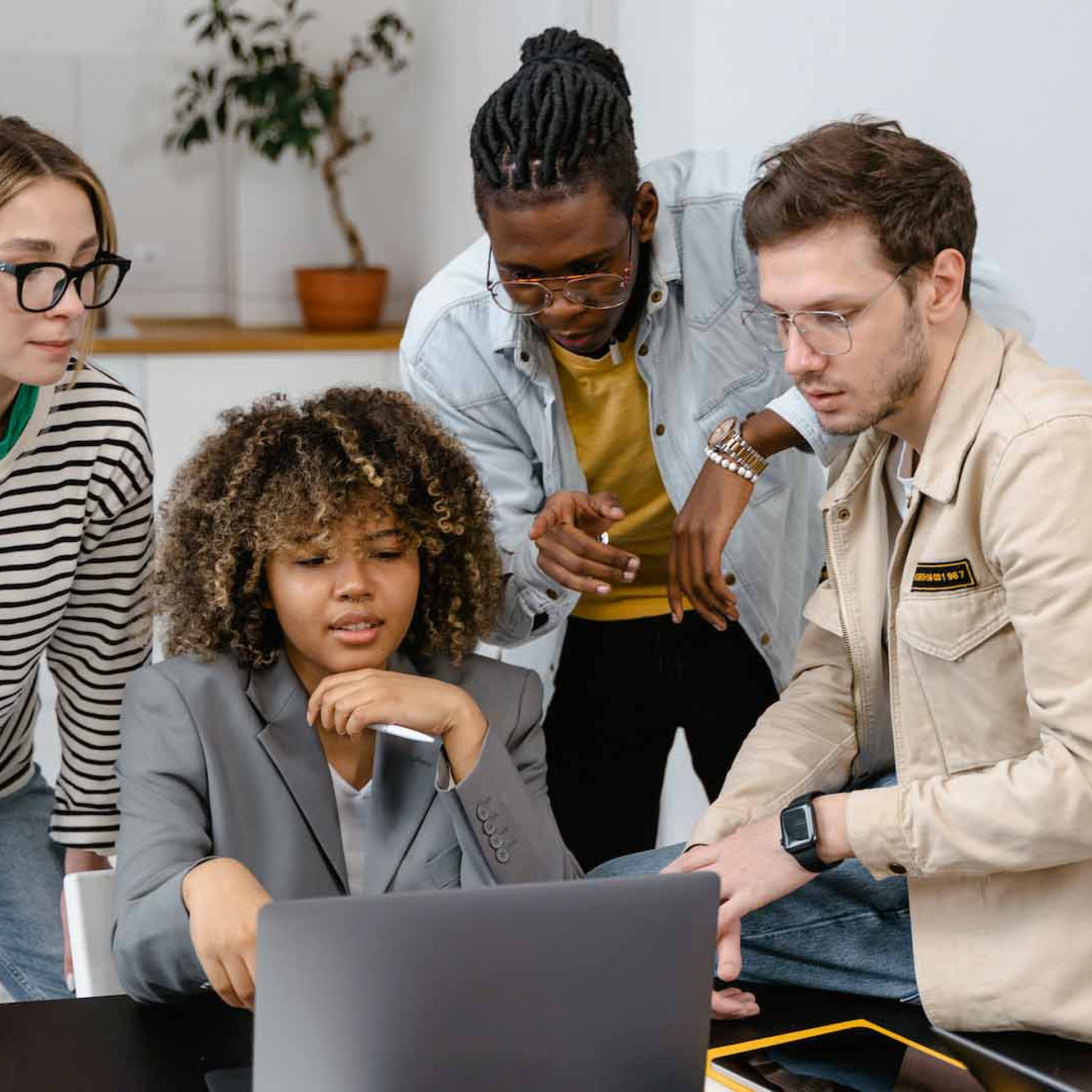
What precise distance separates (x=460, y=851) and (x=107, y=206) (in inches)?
30.1

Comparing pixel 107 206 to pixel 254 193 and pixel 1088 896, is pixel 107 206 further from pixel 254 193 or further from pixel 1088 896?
pixel 254 193

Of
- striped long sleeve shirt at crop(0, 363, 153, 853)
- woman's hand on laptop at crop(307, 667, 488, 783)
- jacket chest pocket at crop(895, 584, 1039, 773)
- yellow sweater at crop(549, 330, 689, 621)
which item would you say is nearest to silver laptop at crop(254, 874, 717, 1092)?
jacket chest pocket at crop(895, 584, 1039, 773)

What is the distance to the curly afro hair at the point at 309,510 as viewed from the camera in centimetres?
158

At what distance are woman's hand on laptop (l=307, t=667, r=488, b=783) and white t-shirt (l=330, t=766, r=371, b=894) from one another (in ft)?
0.38

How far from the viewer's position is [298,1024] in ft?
2.98

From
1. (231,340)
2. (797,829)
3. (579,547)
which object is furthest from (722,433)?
(231,340)

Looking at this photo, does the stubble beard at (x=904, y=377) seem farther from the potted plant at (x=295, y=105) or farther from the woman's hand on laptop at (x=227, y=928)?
the potted plant at (x=295, y=105)

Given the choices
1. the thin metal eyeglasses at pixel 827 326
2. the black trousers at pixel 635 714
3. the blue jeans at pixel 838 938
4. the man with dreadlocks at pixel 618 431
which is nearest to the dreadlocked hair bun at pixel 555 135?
the man with dreadlocks at pixel 618 431

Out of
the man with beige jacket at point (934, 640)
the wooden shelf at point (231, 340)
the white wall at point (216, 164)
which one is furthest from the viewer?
the white wall at point (216, 164)

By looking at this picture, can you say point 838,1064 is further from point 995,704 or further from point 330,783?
point 330,783

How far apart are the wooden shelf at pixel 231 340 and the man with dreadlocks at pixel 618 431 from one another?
7.66ft

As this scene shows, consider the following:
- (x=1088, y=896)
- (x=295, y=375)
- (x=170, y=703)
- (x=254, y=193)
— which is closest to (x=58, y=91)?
(x=254, y=193)

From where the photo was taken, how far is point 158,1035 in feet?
3.96

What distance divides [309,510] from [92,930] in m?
0.45
